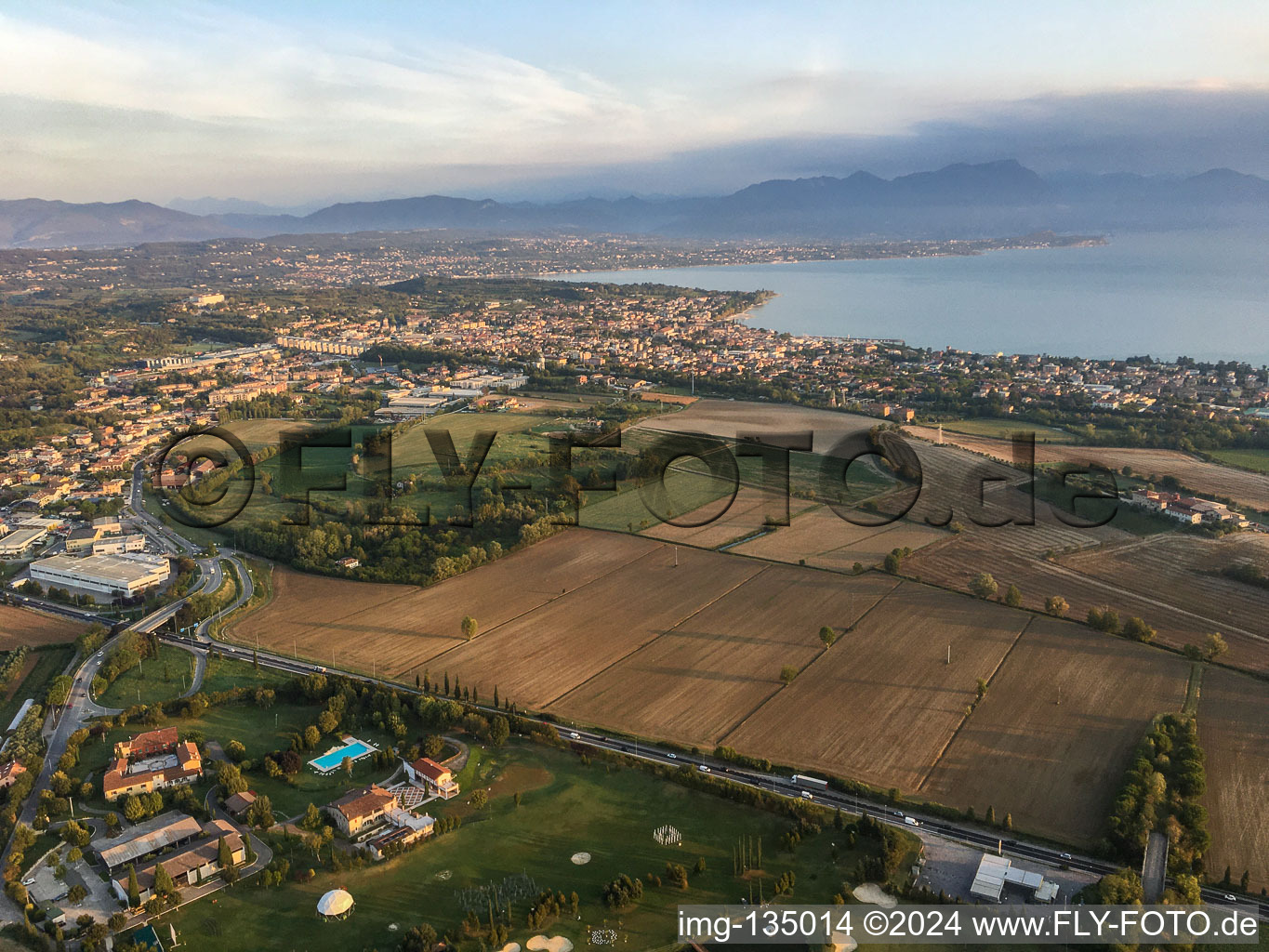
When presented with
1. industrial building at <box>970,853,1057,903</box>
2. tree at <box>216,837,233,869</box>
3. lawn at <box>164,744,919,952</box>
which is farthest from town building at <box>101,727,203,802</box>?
industrial building at <box>970,853,1057,903</box>

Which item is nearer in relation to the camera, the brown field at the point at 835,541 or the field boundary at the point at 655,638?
the field boundary at the point at 655,638

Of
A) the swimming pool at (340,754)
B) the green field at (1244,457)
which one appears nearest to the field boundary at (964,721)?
the swimming pool at (340,754)

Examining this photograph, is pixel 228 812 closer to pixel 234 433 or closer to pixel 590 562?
pixel 590 562

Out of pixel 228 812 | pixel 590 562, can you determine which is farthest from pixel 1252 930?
pixel 590 562

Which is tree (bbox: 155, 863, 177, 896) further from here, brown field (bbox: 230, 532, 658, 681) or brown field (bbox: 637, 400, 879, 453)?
brown field (bbox: 637, 400, 879, 453)

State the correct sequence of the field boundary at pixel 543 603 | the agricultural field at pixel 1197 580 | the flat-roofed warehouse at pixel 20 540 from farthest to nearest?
the flat-roofed warehouse at pixel 20 540, the field boundary at pixel 543 603, the agricultural field at pixel 1197 580

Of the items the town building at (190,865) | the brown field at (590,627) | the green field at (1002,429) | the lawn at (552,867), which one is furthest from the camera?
the green field at (1002,429)

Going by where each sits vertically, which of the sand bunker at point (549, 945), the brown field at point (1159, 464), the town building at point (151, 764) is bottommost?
the sand bunker at point (549, 945)

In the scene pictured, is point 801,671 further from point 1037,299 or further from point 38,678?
point 1037,299

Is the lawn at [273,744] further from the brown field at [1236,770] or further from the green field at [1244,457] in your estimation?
the green field at [1244,457]
